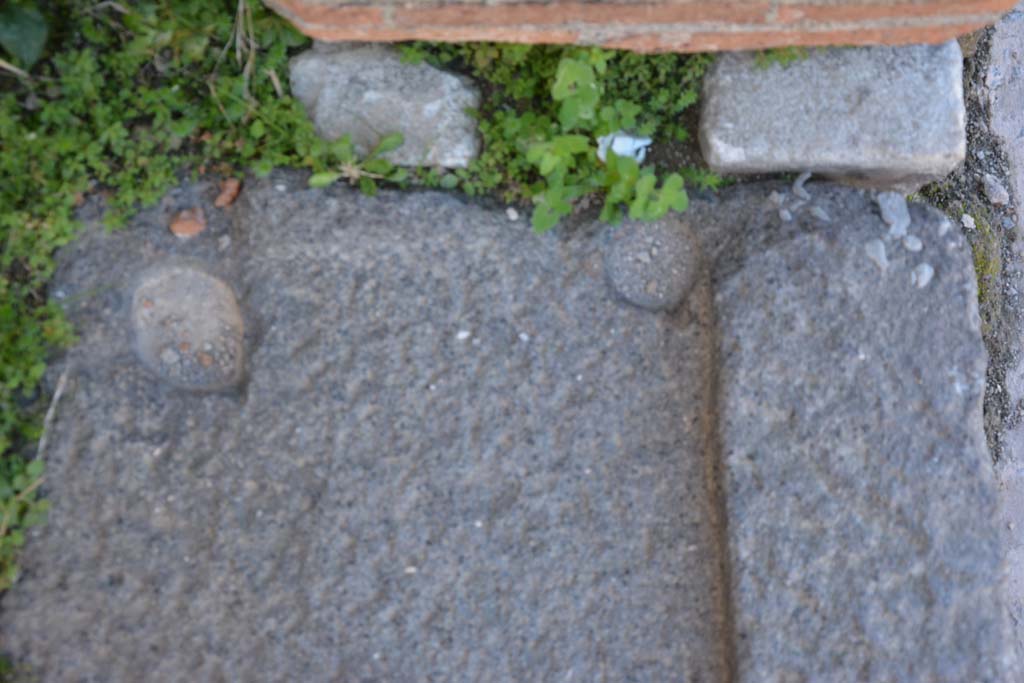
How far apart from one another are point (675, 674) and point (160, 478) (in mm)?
1085

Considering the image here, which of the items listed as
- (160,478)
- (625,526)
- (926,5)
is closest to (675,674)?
(625,526)

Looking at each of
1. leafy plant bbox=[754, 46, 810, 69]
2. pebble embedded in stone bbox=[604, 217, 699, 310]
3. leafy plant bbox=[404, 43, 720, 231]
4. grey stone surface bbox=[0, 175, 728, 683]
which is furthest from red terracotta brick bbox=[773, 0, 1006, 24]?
grey stone surface bbox=[0, 175, 728, 683]

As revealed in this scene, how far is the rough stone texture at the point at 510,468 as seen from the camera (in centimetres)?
180

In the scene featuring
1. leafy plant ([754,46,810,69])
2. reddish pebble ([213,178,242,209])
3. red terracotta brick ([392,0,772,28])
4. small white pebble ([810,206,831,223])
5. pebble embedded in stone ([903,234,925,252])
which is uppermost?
red terracotta brick ([392,0,772,28])

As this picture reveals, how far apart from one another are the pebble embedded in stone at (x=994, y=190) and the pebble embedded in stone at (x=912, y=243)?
630mm

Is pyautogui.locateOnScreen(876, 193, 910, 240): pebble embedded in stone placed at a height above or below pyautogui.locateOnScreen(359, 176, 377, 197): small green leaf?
above

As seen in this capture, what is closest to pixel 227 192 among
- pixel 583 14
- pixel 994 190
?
pixel 583 14

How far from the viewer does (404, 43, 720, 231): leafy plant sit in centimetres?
186

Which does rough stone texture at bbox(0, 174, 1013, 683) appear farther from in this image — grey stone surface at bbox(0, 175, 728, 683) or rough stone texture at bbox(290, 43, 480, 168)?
rough stone texture at bbox(290, 43, 480, 168)

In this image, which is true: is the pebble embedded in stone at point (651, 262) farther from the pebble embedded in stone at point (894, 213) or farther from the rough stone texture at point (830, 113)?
the pebble embedded in stone at point (894, 213)

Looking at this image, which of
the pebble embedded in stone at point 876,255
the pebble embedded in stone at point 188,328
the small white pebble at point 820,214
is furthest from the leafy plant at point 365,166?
the pebble embedded in stone at point 876,255

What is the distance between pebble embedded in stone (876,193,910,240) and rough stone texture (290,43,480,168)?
33.3 inches

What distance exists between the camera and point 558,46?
190 cm

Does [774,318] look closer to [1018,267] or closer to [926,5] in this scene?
[926,5]
